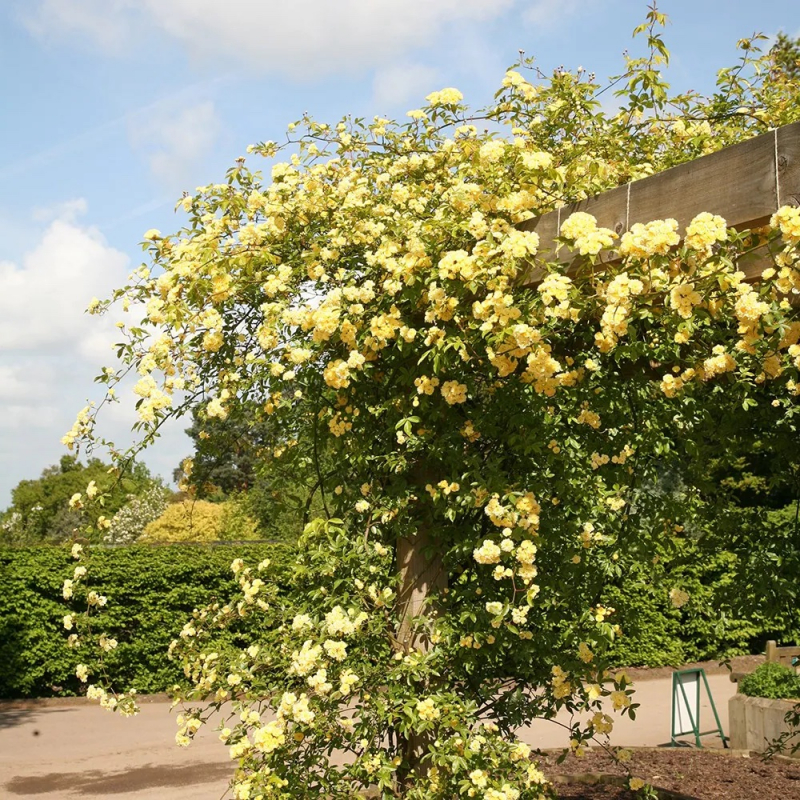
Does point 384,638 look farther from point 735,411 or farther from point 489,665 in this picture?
point 735,411

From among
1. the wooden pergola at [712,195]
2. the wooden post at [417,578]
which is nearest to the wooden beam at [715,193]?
the wooden pergola at [712,195]

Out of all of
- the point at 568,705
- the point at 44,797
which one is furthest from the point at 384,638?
the point at 44,797

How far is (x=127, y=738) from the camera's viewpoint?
29.1 ft

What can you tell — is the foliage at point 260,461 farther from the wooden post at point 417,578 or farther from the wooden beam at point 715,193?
the wooden beam at point 715,193

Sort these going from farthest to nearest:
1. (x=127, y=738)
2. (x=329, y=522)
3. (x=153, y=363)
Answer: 1. (x=127, y=738)
2. (x=153, y=363)
3. (x=329, y=522)

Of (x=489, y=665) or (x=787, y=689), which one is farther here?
(x=787, y=689)

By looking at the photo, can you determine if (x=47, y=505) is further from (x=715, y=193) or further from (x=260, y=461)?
(x=715, y=193)

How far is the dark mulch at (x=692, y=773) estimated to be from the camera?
17.5 feet

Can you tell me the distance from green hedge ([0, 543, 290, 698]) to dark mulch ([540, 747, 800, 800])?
553 cm

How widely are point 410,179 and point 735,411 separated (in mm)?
1577

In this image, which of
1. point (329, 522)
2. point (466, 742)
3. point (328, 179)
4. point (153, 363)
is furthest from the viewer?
point (328, 179)

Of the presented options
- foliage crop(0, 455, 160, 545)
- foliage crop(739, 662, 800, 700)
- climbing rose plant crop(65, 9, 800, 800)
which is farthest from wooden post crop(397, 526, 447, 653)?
foliage crop(0, 455, 160, 545)

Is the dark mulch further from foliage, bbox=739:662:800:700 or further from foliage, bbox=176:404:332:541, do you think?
foliage, bbox=176:404:332:541

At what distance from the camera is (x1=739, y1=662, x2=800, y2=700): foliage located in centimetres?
676
